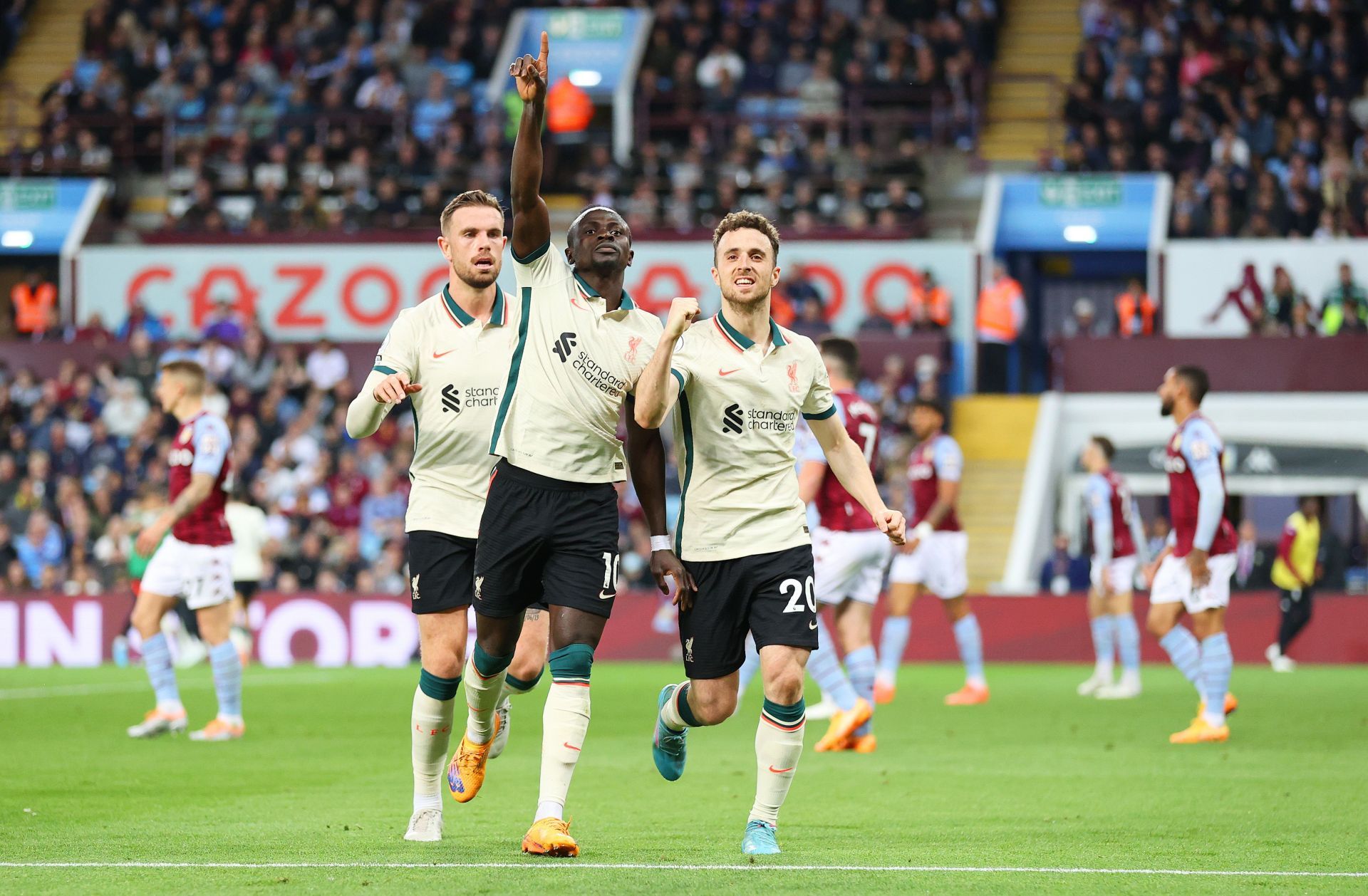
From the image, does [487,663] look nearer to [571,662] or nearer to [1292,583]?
[571,662]

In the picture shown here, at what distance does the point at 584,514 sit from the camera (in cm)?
735

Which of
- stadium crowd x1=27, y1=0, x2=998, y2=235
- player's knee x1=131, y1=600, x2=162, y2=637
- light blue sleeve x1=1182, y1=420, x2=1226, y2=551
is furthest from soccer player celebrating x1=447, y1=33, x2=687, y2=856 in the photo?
stadium crowd x1=27, y1=0, x2=998, y2=235

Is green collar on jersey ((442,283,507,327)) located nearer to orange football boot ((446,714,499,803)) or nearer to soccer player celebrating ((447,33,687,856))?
soccer player celebrating ((447,33,687,856))

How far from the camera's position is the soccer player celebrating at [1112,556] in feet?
56.6

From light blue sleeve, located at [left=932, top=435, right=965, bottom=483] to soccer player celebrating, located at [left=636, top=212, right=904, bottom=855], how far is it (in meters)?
7.87

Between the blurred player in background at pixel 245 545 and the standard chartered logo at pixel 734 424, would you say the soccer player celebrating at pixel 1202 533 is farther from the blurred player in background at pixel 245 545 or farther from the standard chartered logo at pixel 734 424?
the blurred player in background at pixel 245 545

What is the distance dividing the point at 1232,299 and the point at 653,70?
33.3 feet

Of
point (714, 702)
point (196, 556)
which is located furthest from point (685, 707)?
point (196, 556)

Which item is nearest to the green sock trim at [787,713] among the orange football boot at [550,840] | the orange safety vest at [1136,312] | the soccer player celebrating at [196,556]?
the orange football boot at [550,840]

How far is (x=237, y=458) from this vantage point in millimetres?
25688

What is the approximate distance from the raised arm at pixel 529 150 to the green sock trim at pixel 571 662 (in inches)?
58.6

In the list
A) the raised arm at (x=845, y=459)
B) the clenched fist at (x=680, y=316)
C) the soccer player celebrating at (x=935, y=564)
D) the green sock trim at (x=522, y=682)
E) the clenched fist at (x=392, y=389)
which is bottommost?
the soccer player celebrating at (x=935, y=564)

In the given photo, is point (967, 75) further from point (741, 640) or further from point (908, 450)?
point (741, 640)

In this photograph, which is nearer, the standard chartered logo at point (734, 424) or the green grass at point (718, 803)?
the green grass at point (718, 803)
